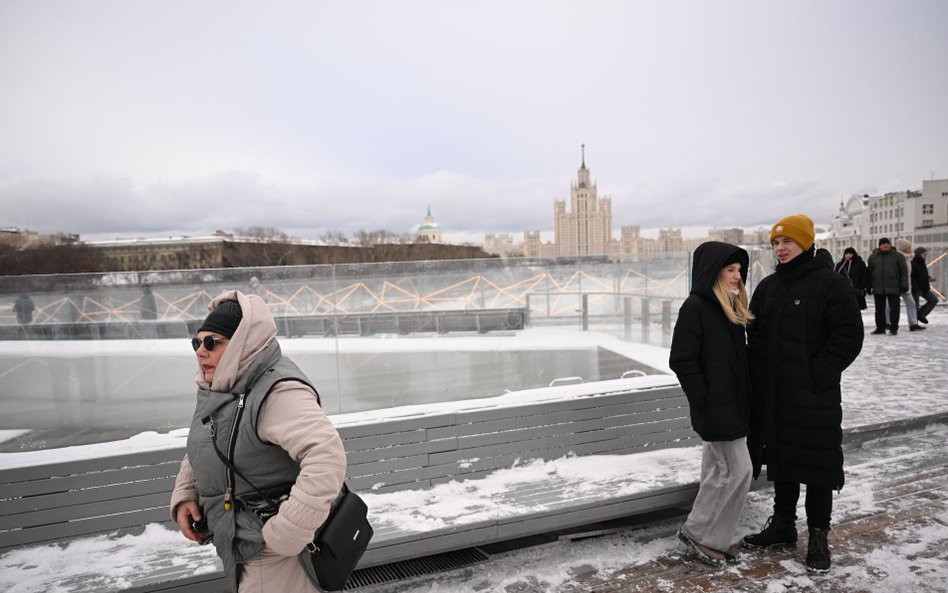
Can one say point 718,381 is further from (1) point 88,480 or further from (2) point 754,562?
(1) point 88,480

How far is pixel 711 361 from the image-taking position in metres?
3.28

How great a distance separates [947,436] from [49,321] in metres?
10.4

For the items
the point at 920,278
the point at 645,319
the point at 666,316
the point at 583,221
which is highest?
the point at 583,221

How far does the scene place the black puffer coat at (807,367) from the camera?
318 centimetres

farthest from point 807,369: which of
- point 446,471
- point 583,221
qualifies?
point 583,221

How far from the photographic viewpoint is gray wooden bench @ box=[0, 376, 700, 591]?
10.7 ft

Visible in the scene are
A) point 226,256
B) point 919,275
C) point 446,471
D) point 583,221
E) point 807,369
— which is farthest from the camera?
point 583,221

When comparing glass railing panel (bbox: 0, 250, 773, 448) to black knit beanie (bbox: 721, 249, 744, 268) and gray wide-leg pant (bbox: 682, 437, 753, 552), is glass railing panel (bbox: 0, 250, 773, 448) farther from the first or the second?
black knit beanie (bbox: 721, 249, 744, 268)

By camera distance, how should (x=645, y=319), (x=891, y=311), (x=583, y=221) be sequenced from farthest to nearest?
(x=583, y=221) → (x=891, y=311) → (x=645, y=319)

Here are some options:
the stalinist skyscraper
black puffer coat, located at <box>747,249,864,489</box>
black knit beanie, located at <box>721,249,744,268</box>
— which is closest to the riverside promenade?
black puffer coat, located at <box>747,249,864,489</box>

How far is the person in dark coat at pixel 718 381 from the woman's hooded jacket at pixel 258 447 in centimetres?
218

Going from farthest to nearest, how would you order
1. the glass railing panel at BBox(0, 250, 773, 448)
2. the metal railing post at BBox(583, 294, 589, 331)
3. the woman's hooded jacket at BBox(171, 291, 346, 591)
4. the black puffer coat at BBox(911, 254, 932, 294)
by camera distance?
the black puffer coat at BBox(911, 254, 932, 294) → the metal railing post at BBox(583, 294, 589, 331) → the glass railing panel at BBox(0, 250, 773, 448) → the woman's hooded jacket at BBox(171, 291, 346, 591)

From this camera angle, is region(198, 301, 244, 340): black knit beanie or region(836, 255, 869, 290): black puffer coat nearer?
region(198, 301, 244, 340): black knit beanie

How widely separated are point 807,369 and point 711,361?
20.7 inches
